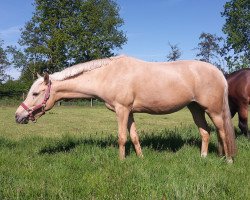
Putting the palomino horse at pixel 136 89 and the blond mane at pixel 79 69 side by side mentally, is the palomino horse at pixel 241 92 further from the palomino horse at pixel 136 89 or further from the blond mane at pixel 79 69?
the blond mane at pixel 79 69

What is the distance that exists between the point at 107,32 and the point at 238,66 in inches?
964

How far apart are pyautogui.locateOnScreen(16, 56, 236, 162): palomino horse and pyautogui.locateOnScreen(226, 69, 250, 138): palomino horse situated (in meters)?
3.07

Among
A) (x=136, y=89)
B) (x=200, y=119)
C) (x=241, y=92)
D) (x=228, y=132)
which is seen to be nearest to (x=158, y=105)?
(x=136, y=89)

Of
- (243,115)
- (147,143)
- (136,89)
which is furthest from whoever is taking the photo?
(243,115)

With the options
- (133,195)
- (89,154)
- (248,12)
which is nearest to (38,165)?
Answer: (89,154)

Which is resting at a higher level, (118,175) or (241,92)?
(241,92)

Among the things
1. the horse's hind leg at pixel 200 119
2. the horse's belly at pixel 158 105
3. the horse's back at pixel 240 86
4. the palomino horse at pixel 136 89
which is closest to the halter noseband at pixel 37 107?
the palomino horse at pixel 136 89

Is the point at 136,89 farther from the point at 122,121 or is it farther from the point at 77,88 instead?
the point at 77,88

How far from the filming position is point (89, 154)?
6902 mm

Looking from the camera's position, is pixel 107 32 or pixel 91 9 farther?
pixel 107 32

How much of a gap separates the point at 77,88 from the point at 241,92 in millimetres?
5262

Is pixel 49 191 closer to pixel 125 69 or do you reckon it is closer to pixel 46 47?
pixel 125 69

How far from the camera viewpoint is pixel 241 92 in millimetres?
10211

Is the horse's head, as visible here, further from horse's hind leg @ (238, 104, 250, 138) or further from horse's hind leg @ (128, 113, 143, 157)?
horse's hind leg @ (238, 104, 250, 138)
